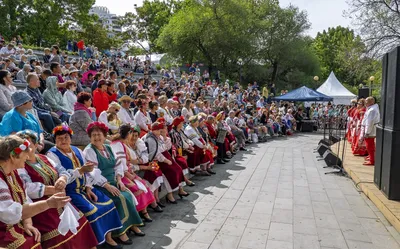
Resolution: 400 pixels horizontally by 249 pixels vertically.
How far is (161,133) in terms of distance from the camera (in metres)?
6.33

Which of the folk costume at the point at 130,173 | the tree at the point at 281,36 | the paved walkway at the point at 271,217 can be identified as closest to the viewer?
the paved walkway at the point at 271,217

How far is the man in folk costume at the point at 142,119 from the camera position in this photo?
7.48 meters

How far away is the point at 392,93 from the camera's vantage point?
224 inches

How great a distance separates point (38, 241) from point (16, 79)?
890 cm

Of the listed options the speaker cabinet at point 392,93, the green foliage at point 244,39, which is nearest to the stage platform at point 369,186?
the speaker cabinet at point 392,93

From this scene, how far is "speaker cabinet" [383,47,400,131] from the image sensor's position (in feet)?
18.2

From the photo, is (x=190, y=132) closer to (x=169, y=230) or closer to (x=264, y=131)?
(x=169, y=230)

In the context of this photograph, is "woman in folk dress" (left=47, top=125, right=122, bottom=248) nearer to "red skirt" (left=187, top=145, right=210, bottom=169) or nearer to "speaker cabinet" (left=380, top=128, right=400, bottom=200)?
"red skirt" (left=187, top=145, right=210, bottom=169)

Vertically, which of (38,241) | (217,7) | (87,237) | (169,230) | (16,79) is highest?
(217,7)

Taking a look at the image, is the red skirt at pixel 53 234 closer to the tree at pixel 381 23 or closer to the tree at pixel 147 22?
the tree at pixel 381 23

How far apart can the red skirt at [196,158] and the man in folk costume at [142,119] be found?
4.52ft

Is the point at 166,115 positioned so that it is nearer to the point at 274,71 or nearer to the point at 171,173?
the point at 171,173

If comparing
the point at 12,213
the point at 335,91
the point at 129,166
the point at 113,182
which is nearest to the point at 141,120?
the point at 129,166

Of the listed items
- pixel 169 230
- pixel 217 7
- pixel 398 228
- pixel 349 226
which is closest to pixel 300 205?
pixel 349 226
